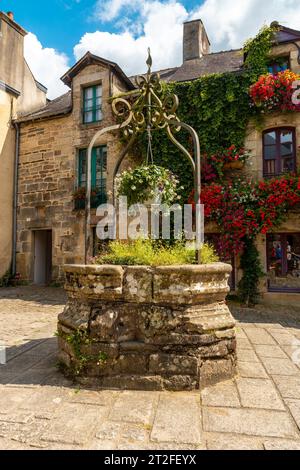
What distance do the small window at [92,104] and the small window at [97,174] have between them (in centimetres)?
103

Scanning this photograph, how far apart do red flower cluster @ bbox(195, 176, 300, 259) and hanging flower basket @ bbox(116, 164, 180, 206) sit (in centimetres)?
432

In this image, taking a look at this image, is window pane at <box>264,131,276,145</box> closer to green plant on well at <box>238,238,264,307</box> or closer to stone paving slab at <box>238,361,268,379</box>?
green plant on well at <box>238,238,264,307</box>

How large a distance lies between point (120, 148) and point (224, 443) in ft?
27.9

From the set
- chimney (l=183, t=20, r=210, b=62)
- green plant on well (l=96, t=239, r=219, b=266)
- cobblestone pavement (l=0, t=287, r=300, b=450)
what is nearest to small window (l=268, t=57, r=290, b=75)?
chimney (l=183, t=20, r=210, b=62)

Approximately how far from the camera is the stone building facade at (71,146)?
791 centimetres

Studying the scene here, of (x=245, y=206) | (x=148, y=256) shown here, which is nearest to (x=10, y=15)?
(x=245, y=206)

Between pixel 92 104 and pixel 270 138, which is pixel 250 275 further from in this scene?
pixel 92 104

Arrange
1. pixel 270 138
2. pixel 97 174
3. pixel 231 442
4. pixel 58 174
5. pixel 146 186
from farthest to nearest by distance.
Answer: pixel 58 174, pixel 97 174, pixel 270 138, pixel 146 186, pixel 231 442

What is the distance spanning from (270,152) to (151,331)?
23.0ft

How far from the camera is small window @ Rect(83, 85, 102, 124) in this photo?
31.2ft

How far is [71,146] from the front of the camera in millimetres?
9734

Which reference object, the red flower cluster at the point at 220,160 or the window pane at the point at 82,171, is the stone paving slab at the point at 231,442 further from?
the window pane at the point at 82,171

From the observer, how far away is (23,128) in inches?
418
